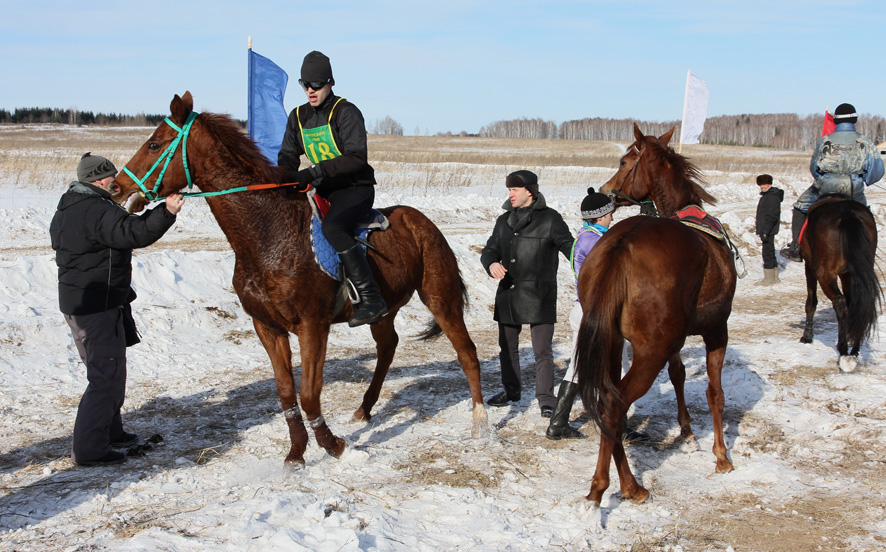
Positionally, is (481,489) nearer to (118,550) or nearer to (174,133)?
(118,550)

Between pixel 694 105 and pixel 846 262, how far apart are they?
10499 millimetres

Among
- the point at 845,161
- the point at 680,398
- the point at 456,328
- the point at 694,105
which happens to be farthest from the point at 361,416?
the point at 694,105

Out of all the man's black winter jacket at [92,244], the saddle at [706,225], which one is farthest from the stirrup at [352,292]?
the saddle at [706,225]

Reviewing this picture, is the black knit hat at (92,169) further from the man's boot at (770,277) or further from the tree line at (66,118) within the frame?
the tree line at (66,118)

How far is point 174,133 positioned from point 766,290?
12.4 metres

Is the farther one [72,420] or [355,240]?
[72,420]

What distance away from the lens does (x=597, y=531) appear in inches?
161

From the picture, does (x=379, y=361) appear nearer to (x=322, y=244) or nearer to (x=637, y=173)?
(x=322, y=244)

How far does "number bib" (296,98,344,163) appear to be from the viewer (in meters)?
5.25

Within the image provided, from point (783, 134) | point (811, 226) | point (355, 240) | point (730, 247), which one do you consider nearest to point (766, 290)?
point (811, 226)

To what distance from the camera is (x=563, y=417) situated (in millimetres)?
5715

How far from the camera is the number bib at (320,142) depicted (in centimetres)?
525

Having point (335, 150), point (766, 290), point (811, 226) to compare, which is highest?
point (335, 150)

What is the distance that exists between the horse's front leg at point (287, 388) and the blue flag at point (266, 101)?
8389 mm
